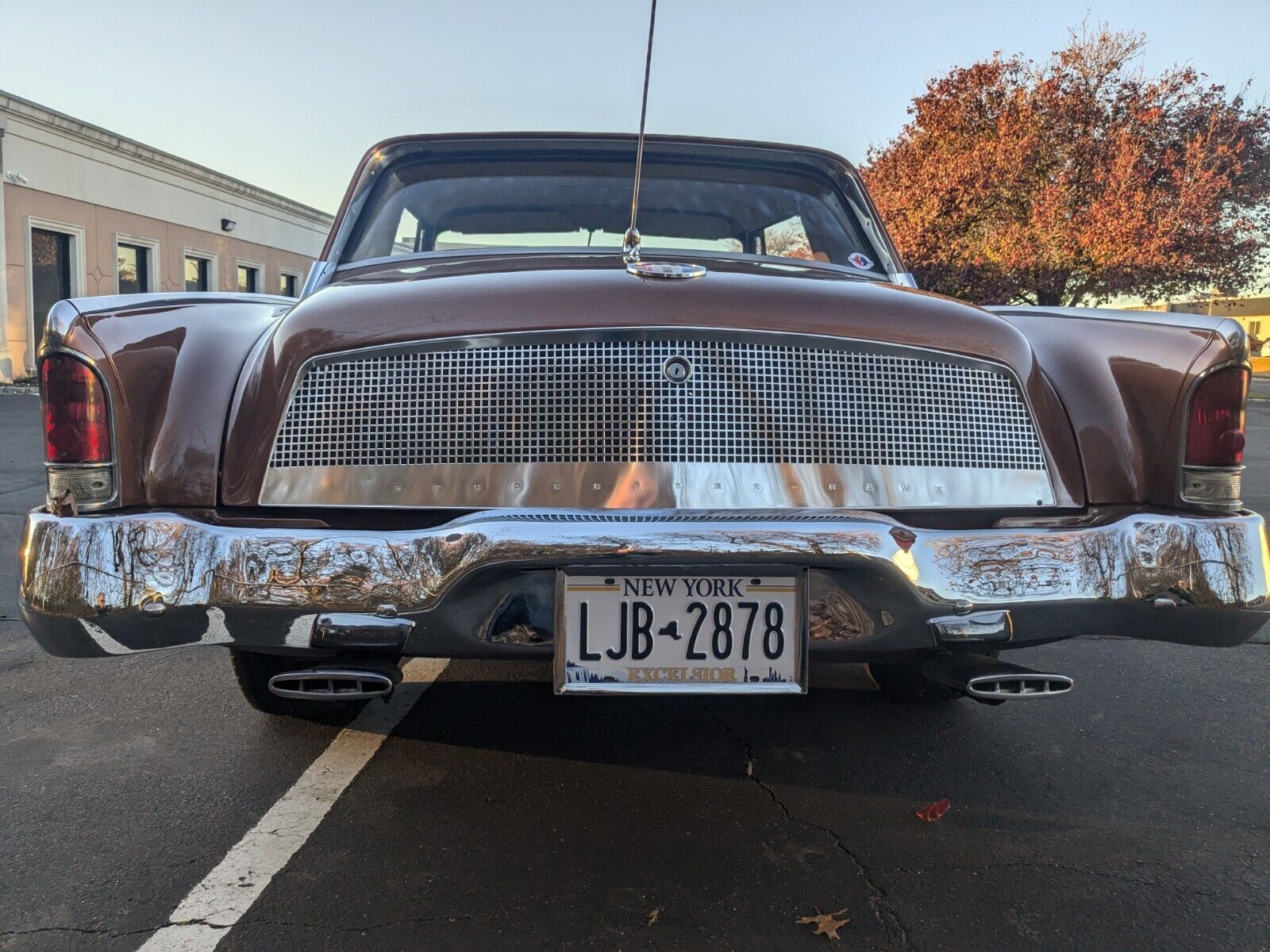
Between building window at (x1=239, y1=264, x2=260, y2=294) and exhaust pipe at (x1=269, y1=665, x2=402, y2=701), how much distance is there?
28.9 meters

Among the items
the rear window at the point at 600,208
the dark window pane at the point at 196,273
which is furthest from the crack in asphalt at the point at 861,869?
the dark window pane at the point at 196,273

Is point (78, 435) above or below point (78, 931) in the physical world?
above

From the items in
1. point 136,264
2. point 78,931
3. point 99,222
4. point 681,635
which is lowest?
point 78,931

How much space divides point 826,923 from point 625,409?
3.72 feet

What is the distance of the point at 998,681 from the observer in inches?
91.7

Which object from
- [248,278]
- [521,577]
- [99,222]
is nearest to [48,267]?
[99,222]

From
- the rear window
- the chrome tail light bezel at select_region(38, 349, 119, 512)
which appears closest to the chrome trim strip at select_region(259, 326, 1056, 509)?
the chrome tail light bezel at select_region(38, 349, 119, 512)

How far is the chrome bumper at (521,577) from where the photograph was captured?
200 cm

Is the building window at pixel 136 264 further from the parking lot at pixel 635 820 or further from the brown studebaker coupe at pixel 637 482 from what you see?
the brown studebaker coupe at pixel 637 482

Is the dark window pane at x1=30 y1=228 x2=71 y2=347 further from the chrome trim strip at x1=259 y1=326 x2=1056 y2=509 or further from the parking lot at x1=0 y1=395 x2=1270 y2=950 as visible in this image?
the chrome trim strip at x1=259 y1=326 x2=1056 y2=509

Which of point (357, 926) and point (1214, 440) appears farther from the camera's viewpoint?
point (1214, 440)

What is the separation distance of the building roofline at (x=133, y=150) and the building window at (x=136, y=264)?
1935mm

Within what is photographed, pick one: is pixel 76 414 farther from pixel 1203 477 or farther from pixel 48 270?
pixel 48 270

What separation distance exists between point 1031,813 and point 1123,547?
82 centimetres
